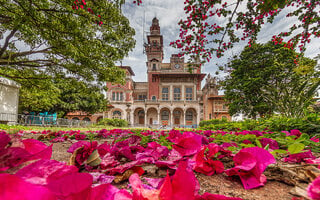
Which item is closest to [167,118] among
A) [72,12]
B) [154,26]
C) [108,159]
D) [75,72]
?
[154,26]

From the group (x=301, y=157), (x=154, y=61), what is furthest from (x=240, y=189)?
(x=154, y=61)

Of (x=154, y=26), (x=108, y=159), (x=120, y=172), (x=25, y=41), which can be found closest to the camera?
(x=120, y=172)

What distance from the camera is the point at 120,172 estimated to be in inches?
23.3

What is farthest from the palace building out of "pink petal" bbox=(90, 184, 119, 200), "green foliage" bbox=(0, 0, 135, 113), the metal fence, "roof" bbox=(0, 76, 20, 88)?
"pink petal" bbox=(90, 184, 119, 200)

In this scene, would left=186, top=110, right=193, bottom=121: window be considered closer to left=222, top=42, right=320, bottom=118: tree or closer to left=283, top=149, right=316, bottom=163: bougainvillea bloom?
left=222, top=42, right=320, bottom=118: tree

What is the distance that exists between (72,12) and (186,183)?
5.45 meters

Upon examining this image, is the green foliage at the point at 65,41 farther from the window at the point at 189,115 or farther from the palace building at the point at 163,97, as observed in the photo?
the window at the point at 189,115

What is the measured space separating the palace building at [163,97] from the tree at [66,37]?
17507 mm

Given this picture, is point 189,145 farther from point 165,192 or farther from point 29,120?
point 29,120

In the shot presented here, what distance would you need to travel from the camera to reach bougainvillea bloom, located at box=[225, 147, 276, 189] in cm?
49

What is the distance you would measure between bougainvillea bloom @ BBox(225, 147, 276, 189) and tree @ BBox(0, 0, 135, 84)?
175 inches

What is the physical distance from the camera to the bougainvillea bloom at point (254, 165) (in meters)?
0.49

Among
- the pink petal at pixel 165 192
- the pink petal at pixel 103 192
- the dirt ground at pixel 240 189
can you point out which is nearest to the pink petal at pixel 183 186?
the pink petal at pixel 165 192

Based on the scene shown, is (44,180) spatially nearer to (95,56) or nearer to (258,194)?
(258,194)
